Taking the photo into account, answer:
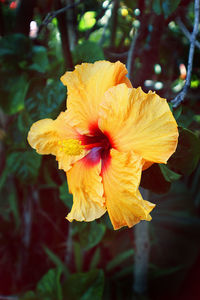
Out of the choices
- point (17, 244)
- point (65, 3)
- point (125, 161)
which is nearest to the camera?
point (125, 161)

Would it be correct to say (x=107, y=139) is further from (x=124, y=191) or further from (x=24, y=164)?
(x=24, y=164)

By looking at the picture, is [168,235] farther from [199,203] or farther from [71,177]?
Answer: [71,177]

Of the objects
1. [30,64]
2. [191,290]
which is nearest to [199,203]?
[191,290]

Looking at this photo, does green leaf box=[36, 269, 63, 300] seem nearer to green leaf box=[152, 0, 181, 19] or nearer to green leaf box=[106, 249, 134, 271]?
green leaf box=[106, 249, 134, 271]

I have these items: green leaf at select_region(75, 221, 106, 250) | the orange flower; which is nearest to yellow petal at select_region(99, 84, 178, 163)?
the orange flower

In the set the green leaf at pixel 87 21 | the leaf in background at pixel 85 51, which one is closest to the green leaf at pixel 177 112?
the leaf in background at pixel 85 51

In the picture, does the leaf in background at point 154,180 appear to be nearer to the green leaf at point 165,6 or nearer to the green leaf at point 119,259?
the green leaf at point 165,6

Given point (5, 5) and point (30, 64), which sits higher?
point (5, 5)
